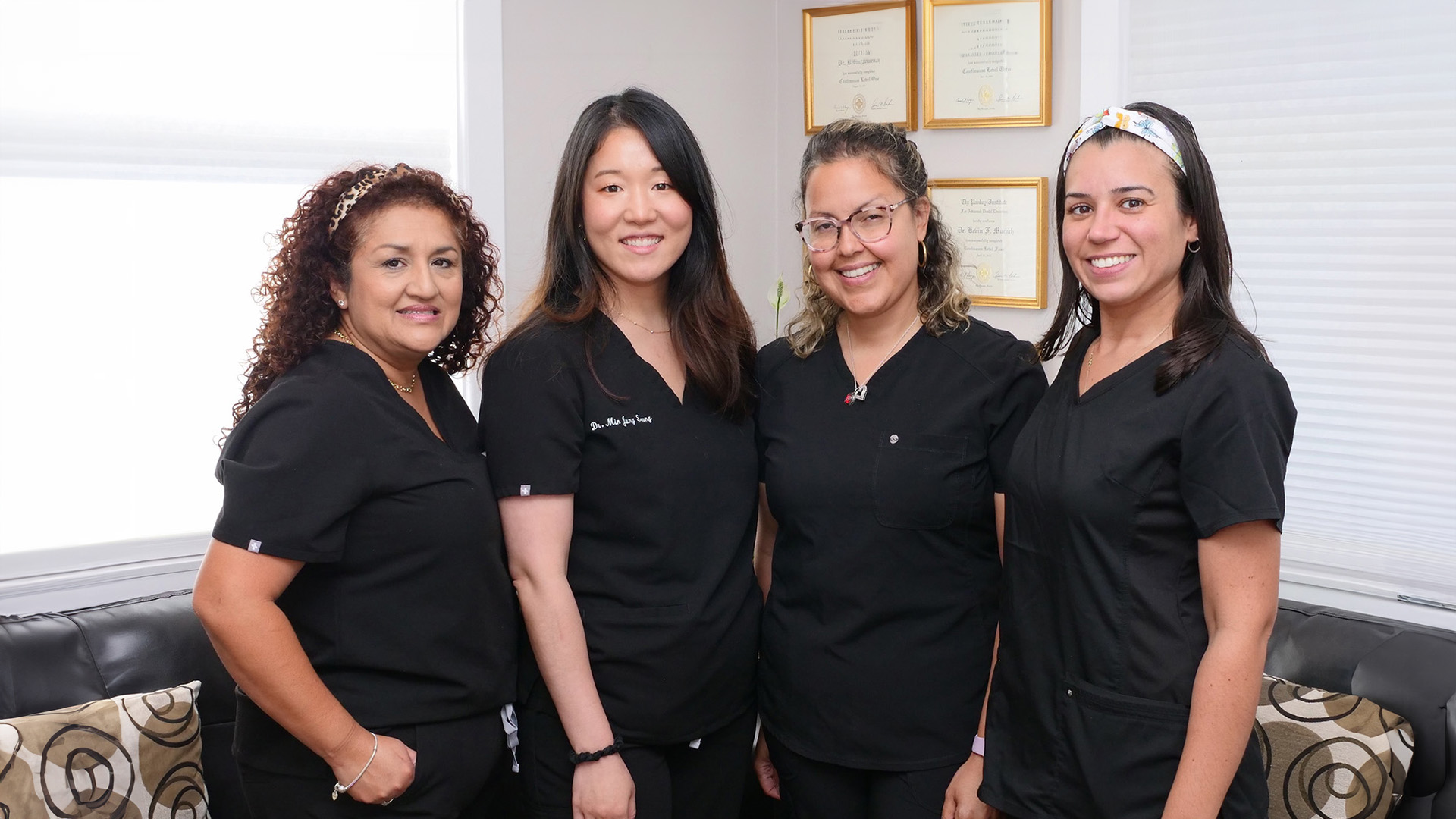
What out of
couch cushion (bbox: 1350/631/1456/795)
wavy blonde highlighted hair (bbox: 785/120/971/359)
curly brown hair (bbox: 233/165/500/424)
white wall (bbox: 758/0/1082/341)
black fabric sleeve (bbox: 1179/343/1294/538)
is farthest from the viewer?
white wall (bbox: 758/0/1082/341)

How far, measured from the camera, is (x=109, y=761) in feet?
6.04

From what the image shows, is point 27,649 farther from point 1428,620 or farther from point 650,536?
point 1428,620

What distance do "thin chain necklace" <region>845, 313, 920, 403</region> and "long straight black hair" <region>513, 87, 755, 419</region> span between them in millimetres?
178

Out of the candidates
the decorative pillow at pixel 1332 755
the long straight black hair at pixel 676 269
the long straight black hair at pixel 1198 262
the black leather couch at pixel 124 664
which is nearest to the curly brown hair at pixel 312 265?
the long straight black hair at pixel 676 269

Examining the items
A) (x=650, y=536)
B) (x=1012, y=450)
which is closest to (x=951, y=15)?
(x=1012, y=450)

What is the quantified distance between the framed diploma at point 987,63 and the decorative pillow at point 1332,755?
1591 millimetres

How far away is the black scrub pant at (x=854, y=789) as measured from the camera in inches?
65.4

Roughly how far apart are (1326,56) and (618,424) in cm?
180

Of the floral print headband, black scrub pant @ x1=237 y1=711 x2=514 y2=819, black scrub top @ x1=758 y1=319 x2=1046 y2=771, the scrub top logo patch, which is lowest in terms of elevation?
black scrub pant @ x1=237 y1=711 x2=514 y2=819

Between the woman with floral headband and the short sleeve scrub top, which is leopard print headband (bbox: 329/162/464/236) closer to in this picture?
the short sleeve scrub top

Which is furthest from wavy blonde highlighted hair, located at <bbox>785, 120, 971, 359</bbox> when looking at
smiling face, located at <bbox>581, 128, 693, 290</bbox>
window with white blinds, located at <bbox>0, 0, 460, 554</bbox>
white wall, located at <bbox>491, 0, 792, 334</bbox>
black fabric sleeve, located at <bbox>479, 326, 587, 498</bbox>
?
window with white blinds, located at <bbox>0, 0, 460, 554</bbox>

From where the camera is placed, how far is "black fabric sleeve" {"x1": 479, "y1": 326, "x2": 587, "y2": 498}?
5.27 feet

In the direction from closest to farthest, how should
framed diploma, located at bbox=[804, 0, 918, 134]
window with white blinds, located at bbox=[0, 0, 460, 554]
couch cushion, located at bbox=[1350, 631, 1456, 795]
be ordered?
couch cushion, located at bbox=[1350, 631, 1456, 795], window with white blinds, located at bbox=[0, 0, 460, 554], framed diploma, located at bbox=[804, 0, 918, 134]

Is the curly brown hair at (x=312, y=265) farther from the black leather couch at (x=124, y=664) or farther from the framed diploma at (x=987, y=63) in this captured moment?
the framed diploma at (x=987, y=63)
